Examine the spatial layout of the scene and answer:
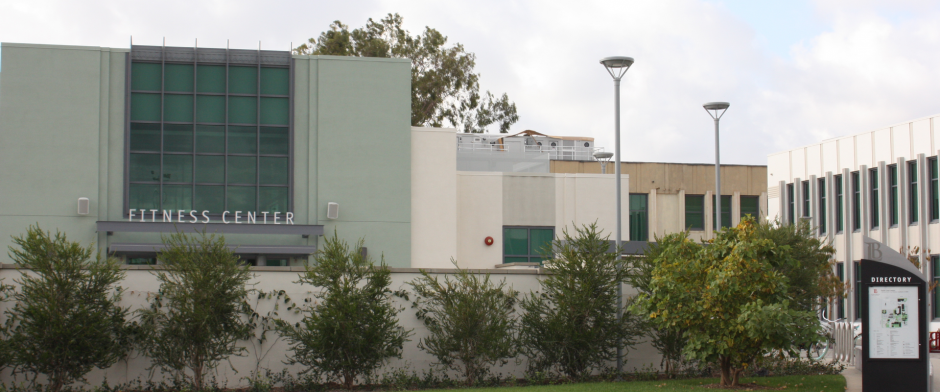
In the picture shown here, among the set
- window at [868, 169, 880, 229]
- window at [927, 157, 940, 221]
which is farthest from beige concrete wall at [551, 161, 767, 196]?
window at [927, 157, 940, 221]

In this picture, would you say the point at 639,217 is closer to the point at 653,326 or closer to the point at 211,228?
the point at 211,228

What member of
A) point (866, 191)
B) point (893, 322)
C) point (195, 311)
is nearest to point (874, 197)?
point (866, 191)

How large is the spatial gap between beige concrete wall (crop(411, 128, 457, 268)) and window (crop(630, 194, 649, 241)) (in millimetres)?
18993

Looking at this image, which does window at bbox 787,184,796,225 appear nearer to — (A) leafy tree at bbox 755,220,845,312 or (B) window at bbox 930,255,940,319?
(B) window at bbox 930,255,940,319

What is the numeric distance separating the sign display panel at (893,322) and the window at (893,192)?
24696 millimetres

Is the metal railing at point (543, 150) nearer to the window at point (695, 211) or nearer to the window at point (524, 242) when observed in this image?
the window at point (695, 211)

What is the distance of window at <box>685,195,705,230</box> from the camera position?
2010 inches

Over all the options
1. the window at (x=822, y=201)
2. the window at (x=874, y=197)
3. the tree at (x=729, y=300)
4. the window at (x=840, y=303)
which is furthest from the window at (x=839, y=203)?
the tree at (x=729, y=300)

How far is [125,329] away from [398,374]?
5756 millimetres

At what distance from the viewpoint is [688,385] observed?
17.6 m

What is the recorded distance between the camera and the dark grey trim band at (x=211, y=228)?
29.0 m

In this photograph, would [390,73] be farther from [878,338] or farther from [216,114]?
[878,338]

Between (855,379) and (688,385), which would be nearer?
(688,385)

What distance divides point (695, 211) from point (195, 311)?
39.0 metres
